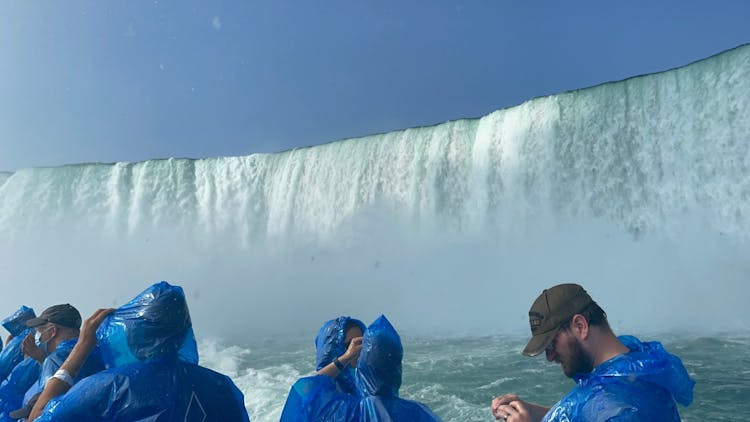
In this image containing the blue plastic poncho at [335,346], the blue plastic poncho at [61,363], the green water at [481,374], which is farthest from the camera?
the green water at [481,374]

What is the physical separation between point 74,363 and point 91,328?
0.15m

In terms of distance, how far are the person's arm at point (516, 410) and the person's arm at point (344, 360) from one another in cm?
121

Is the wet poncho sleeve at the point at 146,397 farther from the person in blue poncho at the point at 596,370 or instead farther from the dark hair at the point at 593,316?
the dark hair at the point at 593,316

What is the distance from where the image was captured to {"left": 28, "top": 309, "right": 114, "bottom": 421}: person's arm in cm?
233

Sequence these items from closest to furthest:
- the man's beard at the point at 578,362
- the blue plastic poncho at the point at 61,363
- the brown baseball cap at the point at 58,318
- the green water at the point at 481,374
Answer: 1. the man's beard at the point at 578,362
2. the blue plastic poncho at the point at 61,363
3. the brown baseball cap at the point at 58,318
4. the green water at the point at 481,374

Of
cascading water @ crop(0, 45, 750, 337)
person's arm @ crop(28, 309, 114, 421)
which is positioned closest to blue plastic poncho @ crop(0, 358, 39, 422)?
person's arm @ crop(28, 309, 114, 421)

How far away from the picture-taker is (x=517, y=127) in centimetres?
2183

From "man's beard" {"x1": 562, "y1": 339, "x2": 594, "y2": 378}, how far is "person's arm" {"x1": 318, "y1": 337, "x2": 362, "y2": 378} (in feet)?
4.69

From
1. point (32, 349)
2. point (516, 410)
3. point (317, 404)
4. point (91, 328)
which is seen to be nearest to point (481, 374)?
point (32, 349)

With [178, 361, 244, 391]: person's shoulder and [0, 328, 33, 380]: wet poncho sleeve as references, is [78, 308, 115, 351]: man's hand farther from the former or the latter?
[0, 328, 33, 380]: wet poncho sleeve

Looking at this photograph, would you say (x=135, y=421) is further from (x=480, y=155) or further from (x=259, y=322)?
(x=259, y=322)

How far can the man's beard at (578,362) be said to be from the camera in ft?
5.55

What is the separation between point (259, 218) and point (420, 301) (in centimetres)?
907

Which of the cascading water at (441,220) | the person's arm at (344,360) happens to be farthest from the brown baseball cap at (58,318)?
the cascading water at (441,220)
